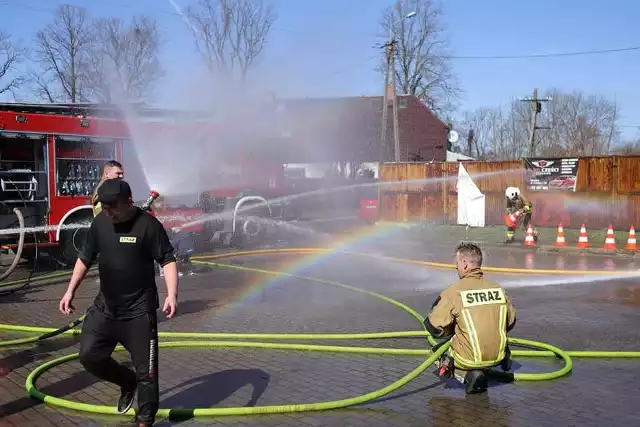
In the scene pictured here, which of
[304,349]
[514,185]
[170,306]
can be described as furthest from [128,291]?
[514,185]

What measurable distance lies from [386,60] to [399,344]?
926 inches

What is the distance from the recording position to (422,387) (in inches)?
205

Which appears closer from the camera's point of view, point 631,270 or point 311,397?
point 311,397

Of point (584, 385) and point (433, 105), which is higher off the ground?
point (433, 105)

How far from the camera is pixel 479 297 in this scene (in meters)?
4.74

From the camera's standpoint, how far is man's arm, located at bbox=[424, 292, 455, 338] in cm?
477

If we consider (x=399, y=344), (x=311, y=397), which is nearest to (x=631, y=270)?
(x=399, y=344)

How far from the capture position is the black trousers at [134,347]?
3.96m

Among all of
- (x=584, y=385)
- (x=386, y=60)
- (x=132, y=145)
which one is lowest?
(x=584, y=385)

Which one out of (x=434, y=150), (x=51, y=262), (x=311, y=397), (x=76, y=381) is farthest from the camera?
(x=434, y=150)

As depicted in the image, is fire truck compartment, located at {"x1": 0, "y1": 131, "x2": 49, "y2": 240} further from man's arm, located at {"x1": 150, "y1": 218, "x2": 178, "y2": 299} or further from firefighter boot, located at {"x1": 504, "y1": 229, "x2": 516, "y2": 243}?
firefighter boot, located at {"x1": 504, "y1": 229, "x2": 516, "y2": 243}

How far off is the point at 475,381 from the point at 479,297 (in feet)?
2.34

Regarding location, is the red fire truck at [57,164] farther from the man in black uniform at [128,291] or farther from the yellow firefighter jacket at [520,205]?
the yellow firefighter jacket at [520,205]

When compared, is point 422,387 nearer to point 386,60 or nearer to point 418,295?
point 418,295
